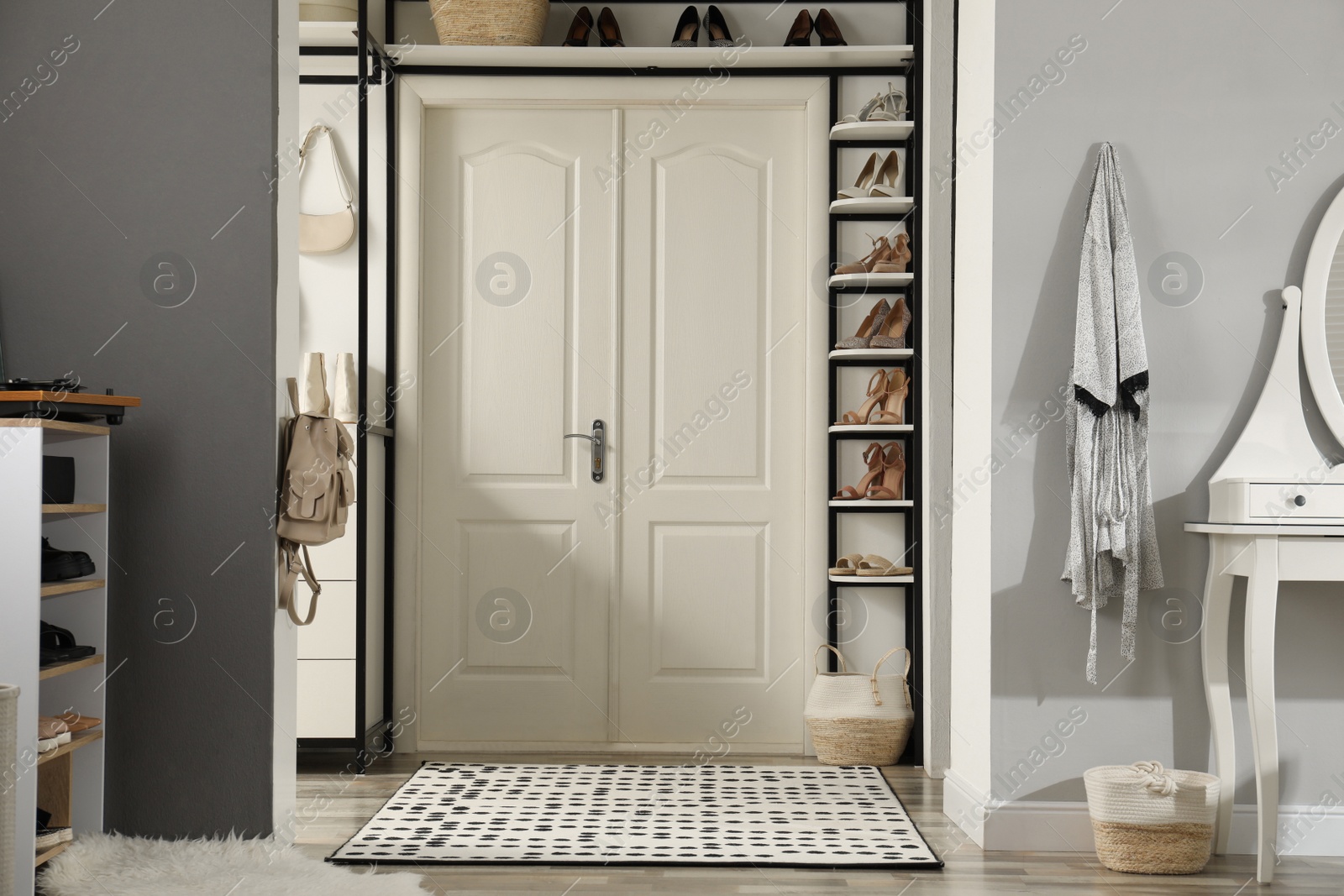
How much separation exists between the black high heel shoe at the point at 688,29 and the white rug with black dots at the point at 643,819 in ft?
7.75

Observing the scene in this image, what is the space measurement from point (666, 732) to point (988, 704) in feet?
4.43

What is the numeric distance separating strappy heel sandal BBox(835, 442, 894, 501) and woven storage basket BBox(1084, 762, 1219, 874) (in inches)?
50.2

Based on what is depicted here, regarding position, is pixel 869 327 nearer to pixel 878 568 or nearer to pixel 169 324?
pixel 878 568

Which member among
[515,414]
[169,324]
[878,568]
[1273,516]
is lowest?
[878,568]

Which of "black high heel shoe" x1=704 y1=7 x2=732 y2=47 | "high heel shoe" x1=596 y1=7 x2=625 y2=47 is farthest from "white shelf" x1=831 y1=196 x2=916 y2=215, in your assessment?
"high heel shoe" x1=596 y1=7 x2=625 y2=47

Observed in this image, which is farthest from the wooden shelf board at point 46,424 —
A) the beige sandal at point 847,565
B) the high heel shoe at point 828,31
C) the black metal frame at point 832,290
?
the high heel shoe at point 828,31

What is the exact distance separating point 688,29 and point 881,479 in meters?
1.63

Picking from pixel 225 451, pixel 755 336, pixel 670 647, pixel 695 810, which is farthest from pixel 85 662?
pixel 755 336

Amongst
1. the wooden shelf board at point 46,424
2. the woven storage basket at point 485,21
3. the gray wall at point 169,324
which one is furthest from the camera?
the woven storage basket at point 485,21

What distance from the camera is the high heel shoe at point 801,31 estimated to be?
3475mm

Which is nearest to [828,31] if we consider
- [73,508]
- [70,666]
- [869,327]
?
[869,327]

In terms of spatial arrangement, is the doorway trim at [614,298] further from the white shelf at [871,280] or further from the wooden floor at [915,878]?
the wooden floor at [915,878]

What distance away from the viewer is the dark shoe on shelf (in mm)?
2076

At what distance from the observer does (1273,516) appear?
2.26m
